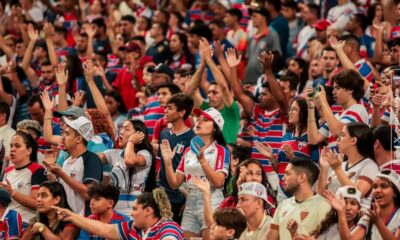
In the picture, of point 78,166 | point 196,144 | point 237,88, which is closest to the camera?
point 196,144

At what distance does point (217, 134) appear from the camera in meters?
11.8

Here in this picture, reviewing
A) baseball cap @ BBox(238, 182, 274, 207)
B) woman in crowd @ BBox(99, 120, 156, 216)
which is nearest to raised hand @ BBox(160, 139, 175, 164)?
woman in crowd @ BBox(99, 120, 156, 216)

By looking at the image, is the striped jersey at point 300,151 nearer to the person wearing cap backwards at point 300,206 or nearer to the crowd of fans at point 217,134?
the crowd of fans at point 217,134

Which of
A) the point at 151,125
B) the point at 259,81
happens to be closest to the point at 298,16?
the point at 259,81

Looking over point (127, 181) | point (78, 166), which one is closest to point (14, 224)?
point (78, 166)

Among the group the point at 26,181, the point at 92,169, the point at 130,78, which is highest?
the point at 92,169

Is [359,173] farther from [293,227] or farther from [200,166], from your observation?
[200,166]

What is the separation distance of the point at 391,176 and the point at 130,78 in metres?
7.37

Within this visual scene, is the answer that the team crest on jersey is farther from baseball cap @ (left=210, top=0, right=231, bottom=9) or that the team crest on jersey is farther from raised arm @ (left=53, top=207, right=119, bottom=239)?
baseball cap @ (left=210, top=0, right=231, bottom=9)

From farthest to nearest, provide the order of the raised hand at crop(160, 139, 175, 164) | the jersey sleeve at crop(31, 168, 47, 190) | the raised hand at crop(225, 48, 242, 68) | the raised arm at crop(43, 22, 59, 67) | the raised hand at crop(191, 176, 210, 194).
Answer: the raised arm at crop(43, 22, 59, 67)
the raised hand at crop(225, 48, 242, 68)
the jersey sleeve at crop(31, 168, 47, 190)
the raised hand at crop(160, 139, 175, 164)
the raised hand at crop(191, 176, 210, 194)

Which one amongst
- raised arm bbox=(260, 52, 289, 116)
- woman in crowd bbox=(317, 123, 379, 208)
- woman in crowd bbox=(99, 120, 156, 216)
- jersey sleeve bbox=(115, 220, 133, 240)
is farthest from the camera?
raised arm bbox=(260, 52, 289, 116)

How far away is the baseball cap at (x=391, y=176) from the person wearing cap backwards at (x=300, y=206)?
518mm

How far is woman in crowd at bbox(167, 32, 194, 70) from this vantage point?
55.8 ft

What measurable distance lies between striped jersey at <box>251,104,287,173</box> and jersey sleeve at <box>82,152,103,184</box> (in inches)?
76.2
